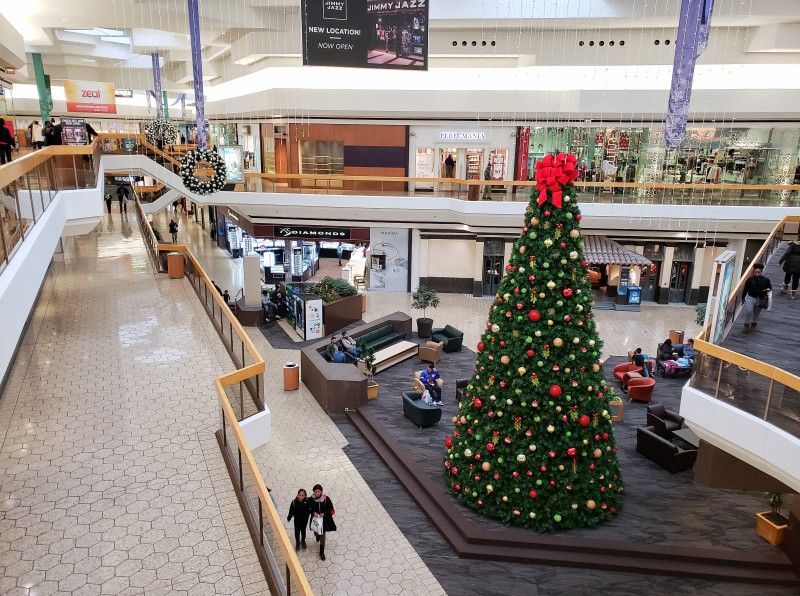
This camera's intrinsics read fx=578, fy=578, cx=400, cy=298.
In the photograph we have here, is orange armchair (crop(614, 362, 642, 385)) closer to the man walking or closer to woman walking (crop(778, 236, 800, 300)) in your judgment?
woman walking (crop(778, 236, 800, 300))

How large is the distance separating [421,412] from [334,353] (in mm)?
3413

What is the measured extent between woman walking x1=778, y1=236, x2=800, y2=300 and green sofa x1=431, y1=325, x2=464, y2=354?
26.3 feet

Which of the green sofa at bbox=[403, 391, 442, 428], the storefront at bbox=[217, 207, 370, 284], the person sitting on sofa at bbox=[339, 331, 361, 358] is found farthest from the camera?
the storefront at bbox=[217, 207, 370, 284]

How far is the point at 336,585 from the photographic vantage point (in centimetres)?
775

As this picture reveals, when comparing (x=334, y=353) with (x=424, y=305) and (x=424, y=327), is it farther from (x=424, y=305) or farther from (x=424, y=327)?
(x=424, y=305)

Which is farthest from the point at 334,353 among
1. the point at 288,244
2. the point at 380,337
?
the point at 288,244

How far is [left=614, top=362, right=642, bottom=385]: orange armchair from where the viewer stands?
14406 millimetres

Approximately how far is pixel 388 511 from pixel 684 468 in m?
5.62

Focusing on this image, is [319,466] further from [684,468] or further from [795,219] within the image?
[795,219]

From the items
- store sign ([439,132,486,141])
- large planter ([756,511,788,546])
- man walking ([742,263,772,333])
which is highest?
store sign ([439,132,486,141])

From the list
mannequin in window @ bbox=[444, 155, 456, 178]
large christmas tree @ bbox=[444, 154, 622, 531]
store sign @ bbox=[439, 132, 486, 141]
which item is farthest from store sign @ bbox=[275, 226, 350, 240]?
large christmas tree @ bbox=[444, 154, 622, 531]

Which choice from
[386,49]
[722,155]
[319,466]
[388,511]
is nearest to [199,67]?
[386,49]

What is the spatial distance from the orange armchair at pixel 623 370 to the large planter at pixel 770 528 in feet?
18.3

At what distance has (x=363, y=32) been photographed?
11.0m
